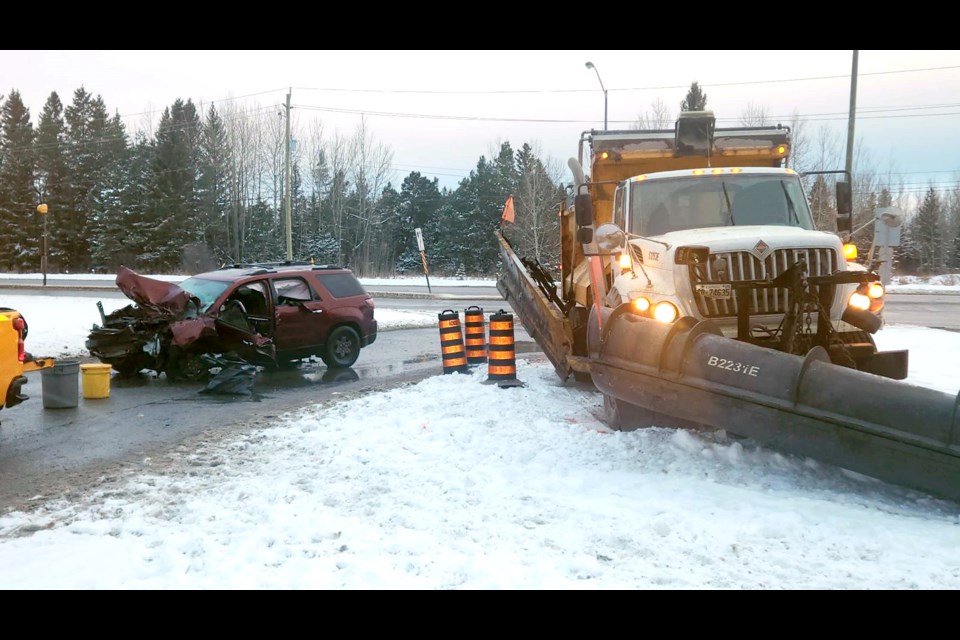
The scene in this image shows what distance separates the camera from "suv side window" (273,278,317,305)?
12.9 meters

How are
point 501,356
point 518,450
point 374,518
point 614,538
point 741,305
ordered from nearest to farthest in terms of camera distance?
1. point 614,538
2. point 374,518
3. point 741,305
4. point 518,450
5. point 501,356

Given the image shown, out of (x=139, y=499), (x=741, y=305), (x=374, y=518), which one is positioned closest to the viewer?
(x=374, y=518)

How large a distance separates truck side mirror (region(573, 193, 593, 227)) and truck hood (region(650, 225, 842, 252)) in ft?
3.87

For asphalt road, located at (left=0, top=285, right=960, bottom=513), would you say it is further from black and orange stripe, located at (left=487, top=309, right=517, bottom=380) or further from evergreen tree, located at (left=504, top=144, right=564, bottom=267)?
evergreen tree, located at (left=504, top=144, right=564, bottom=267)

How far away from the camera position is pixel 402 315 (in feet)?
79.5

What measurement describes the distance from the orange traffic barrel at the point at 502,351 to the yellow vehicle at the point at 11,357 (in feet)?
19.4

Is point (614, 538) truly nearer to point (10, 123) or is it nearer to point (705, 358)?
point (705, 358)

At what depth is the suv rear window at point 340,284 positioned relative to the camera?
45.3 ft

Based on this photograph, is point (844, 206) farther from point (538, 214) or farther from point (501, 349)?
point (538, 214)

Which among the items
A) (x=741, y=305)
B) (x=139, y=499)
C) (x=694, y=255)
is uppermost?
(x=694, y=255)

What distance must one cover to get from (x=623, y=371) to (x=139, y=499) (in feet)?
14.2

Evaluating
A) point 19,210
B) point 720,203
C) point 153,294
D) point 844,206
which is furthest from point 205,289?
point 19,210

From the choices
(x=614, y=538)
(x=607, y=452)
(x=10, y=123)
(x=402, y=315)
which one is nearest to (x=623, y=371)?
(x=607, y=452)

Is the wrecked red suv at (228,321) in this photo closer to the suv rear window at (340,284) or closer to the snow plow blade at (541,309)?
the suv rear window at (340,284)
